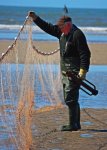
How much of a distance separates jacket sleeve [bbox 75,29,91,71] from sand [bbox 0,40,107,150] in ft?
3.42

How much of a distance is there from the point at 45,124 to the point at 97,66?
12187 mm

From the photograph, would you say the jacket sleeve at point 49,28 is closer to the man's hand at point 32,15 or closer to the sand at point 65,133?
the man's hand at point 32,15

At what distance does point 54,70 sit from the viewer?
45.8 feet

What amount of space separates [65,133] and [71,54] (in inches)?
47.2

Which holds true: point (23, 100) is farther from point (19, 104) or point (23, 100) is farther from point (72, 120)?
point (72, 120)

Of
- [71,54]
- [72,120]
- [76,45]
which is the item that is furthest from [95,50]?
[76,45]

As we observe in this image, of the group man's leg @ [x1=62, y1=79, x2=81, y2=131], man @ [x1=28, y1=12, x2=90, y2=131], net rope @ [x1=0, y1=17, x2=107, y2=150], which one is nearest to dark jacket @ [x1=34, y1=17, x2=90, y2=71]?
man @ [x1=28, y1=12, x2=90, y2=131]

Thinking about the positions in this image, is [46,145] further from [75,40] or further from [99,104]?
[99,104]

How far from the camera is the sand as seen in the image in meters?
8.88

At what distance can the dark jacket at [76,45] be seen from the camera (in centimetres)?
963

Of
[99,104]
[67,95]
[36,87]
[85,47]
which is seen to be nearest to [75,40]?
[85,47]

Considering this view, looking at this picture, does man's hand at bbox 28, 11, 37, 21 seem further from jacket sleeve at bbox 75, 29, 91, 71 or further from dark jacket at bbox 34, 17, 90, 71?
jacket sleeve at bbox 75, 29, 91, 71

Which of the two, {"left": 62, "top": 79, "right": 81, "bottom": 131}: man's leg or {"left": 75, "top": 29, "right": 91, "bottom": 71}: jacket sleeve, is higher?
{"left": 75, "top": 29, "right": 91, "bottom": 71}: jacket sleeve

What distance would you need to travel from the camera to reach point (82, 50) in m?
9.65
